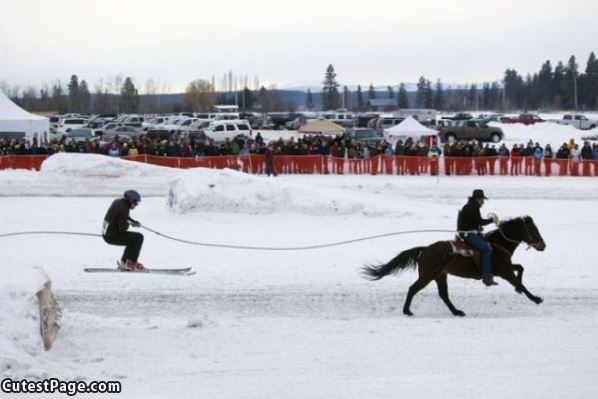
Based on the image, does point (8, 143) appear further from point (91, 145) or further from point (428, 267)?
point (428, 267)

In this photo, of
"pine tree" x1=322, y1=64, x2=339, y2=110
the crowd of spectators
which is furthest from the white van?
"pine tree" x1=322, y1=64, x2=339, y2=110

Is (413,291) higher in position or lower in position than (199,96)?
lower

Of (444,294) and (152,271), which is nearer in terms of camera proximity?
(444,294)

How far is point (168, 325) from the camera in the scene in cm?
1306

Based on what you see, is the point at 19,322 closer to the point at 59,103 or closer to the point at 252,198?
the point at 252,198

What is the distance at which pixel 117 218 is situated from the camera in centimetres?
1591

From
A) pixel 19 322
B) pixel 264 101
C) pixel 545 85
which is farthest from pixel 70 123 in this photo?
pixel 545 85

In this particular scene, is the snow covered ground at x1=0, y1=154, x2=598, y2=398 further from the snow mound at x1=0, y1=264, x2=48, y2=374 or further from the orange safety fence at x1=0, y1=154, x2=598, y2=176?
the orange safety fence at x1=0, y1=154, x2=598, y2=176

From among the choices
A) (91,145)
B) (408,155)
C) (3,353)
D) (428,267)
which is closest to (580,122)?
(408,155)

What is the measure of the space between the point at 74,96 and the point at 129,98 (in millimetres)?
8374

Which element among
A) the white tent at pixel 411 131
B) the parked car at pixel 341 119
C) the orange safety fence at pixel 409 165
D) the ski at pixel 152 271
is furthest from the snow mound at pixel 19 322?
the parked car at pixel 341 119

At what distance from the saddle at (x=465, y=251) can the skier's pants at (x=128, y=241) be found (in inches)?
224

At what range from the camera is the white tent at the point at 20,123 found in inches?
1764

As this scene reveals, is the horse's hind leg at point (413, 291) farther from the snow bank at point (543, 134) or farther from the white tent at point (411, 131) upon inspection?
the snow bank at point (543, 134)
